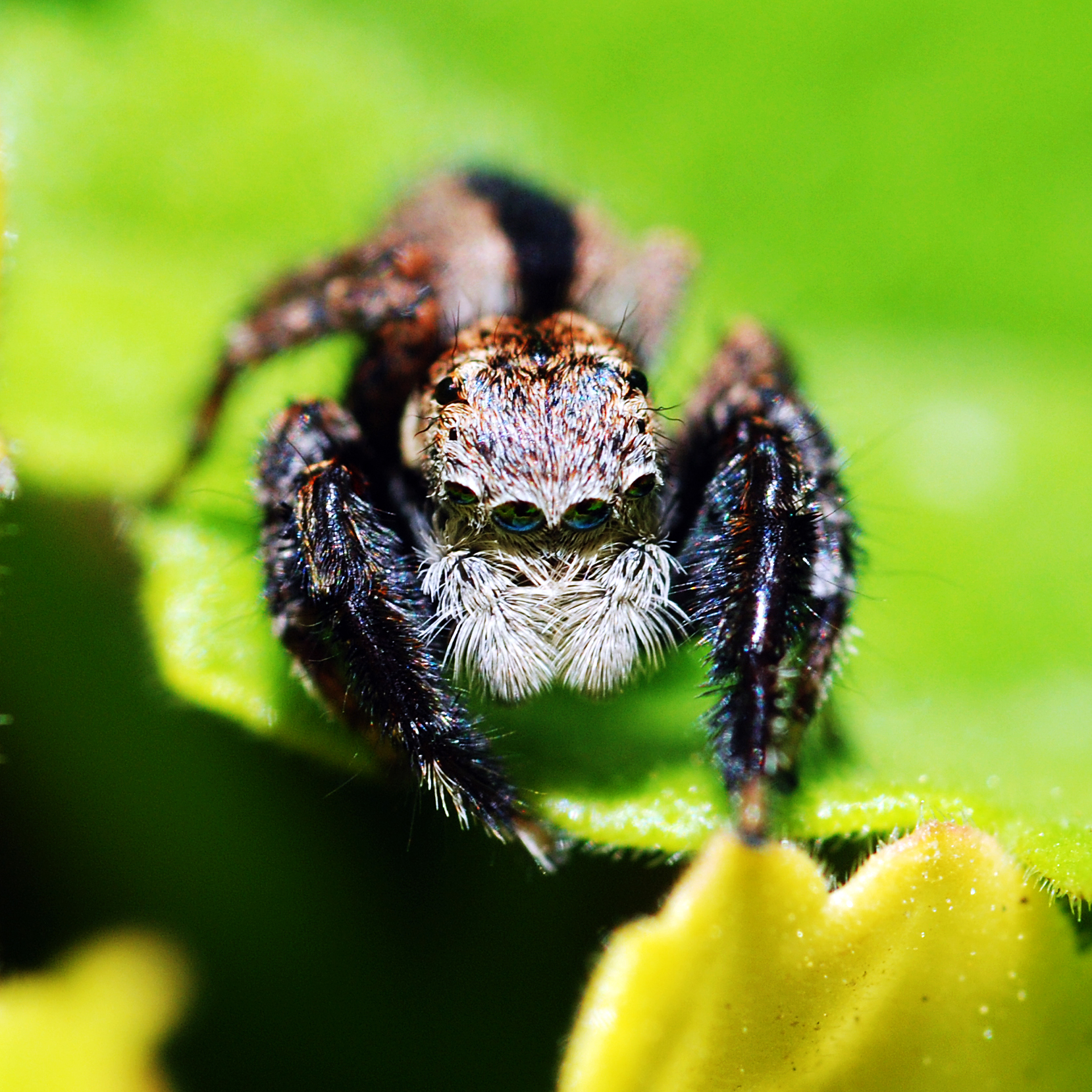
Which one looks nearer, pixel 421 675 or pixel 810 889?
pixel 810 889

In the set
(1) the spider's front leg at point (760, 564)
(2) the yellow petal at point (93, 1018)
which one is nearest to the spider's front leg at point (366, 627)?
(1) the spider's front leg at point (760, 564)

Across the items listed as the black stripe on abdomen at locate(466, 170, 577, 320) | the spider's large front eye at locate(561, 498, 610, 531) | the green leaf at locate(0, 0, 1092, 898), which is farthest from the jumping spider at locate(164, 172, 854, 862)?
the black stripe on abdomen at locate(466, 170, 577, 320)

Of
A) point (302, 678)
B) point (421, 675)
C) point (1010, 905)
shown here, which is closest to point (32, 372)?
point (302, 678)

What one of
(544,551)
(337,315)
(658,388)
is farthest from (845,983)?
(337,315)

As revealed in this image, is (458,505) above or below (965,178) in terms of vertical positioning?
below

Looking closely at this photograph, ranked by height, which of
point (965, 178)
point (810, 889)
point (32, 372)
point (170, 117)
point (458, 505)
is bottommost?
point (810, 889)

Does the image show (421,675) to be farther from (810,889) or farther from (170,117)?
(170,117)

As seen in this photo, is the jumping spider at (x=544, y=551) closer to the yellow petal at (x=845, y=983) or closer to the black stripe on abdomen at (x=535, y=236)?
the yellow petal at (x=845, y=983)
